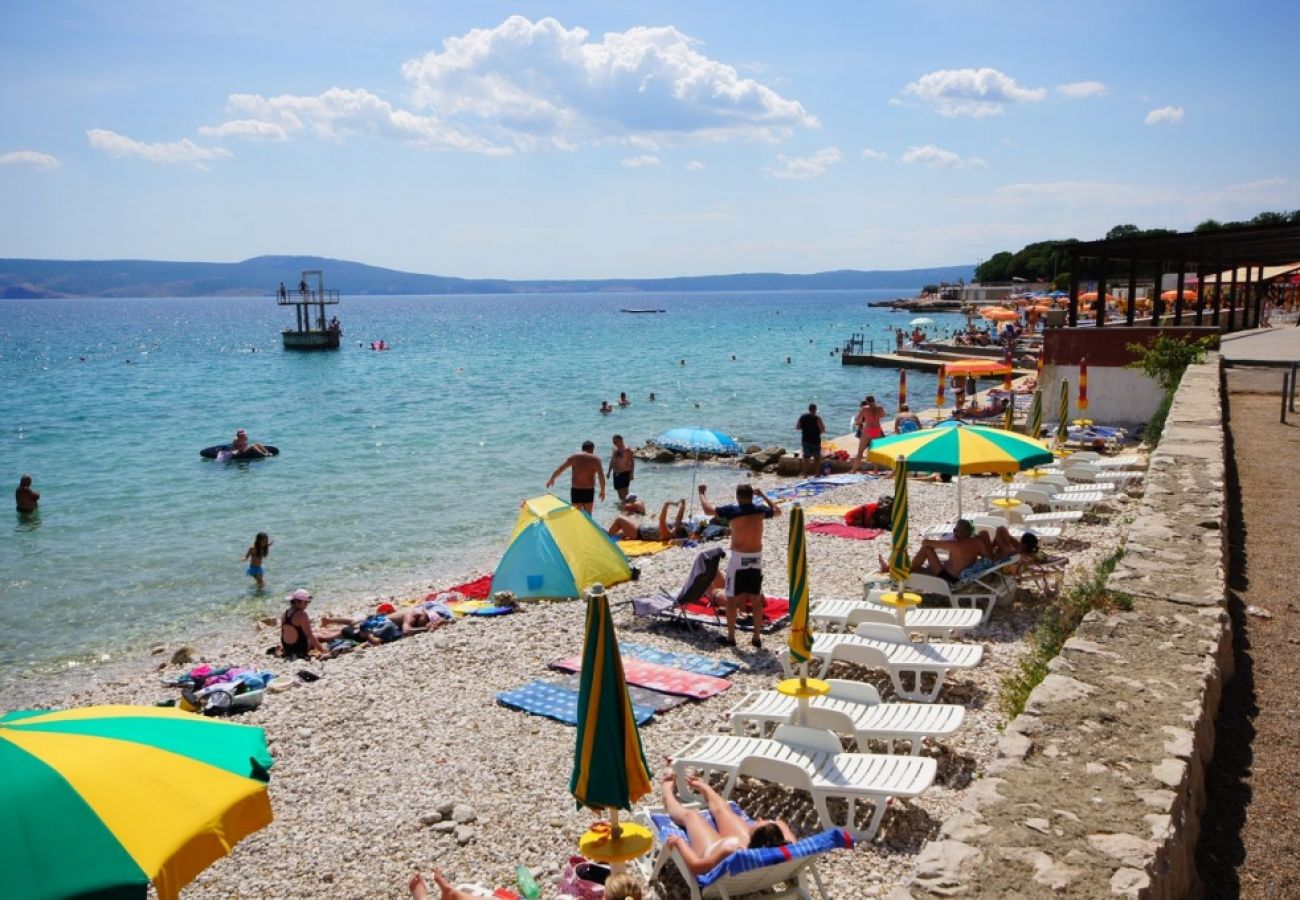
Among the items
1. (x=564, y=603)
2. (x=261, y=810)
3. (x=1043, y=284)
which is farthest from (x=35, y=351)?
(x=261, y=810)

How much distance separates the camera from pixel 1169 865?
3520 mm

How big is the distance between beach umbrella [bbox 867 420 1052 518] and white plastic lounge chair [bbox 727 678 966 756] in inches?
134

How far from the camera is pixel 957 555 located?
973 centimetres

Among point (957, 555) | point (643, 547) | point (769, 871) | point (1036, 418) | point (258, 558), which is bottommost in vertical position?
point (258, 558)

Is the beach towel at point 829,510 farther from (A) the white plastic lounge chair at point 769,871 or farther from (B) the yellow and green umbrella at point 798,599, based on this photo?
(A) the white plastic lounge chair at point 769,871

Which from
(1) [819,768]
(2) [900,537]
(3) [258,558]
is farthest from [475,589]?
(1) [819,768]

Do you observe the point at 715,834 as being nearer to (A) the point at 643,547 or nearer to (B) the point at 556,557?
(B) the point at 556,557

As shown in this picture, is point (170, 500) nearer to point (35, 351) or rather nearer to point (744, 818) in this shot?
point (744, 818)

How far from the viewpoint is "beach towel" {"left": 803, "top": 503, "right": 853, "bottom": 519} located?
1538cm

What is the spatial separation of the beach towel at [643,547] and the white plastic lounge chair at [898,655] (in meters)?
6.52

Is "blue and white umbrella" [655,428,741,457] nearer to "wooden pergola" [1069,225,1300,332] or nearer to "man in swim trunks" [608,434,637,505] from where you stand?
"man in swim trunks" [608,434,637,505]

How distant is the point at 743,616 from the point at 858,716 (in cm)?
370

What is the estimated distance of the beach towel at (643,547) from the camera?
14328 millimetres

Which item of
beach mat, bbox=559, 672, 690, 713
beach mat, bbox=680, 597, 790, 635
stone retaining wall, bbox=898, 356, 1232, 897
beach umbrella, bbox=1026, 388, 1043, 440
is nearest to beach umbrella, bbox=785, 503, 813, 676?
beach mat, bbox=559, 672, 690, 713
